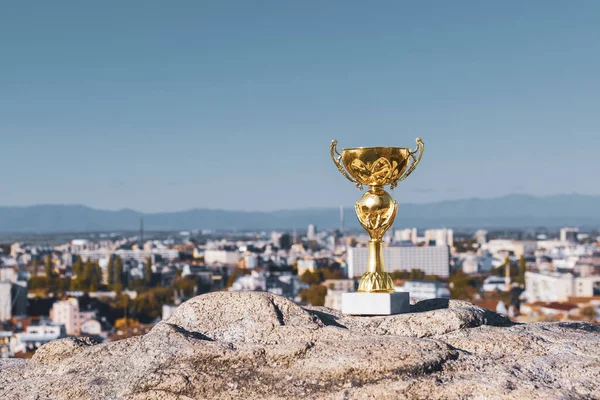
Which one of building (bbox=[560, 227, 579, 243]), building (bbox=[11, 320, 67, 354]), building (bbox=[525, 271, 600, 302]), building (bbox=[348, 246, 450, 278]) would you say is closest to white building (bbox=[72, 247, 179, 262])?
building (bbox=[348, 246, 450, 278])

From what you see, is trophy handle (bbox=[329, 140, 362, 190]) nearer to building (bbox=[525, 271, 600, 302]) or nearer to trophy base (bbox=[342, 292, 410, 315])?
trophy base (bbox=[342, 292, 410, 315])

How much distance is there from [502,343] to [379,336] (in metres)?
0.71

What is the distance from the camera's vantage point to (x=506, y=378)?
5.02 meters

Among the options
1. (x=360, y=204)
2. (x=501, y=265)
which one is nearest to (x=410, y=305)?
(x=360, y=204)

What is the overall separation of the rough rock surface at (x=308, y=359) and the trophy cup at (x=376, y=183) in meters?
0.63

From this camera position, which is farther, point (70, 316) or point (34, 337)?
point (70, 316)

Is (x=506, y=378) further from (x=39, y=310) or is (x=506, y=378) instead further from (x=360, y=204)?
(x=39, y=310)

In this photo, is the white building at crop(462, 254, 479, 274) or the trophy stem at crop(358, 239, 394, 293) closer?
the trophy stem at crop(358, 239, 394, 293)

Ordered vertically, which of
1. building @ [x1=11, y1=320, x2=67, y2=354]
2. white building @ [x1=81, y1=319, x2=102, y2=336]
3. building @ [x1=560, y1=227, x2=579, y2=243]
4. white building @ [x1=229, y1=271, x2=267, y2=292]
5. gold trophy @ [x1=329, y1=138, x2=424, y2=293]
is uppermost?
gold trophy @ [x1=329, y1=138, x2=424, y2=293]

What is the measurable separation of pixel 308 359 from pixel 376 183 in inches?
85.7

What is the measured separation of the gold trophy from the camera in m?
6.88

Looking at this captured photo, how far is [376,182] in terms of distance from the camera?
277 inches

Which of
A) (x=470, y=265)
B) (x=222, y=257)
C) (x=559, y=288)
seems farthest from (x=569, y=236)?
(x=559, y=288)

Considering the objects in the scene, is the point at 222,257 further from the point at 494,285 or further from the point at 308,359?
the point at 308,359
